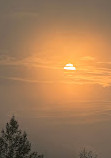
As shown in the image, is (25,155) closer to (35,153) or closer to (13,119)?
(35,153)

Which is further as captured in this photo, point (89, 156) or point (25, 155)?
point (89, 156)

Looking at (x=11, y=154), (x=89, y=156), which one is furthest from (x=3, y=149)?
(x=89, y=156)

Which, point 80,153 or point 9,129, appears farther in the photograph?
point 80,153

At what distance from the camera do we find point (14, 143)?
136 ft

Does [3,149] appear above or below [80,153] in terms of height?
below

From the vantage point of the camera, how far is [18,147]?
4150 cm

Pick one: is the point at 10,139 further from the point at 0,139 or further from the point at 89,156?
the point at 89,156

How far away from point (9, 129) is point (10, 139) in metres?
1.05

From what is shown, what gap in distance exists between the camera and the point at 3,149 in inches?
1622

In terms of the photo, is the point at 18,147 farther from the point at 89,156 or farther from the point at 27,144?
the point at 89,156

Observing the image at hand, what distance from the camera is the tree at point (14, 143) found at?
135ft

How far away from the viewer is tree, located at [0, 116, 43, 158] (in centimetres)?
4100

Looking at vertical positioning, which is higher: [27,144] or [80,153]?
[80,153]

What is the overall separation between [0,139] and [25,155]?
2999mm
